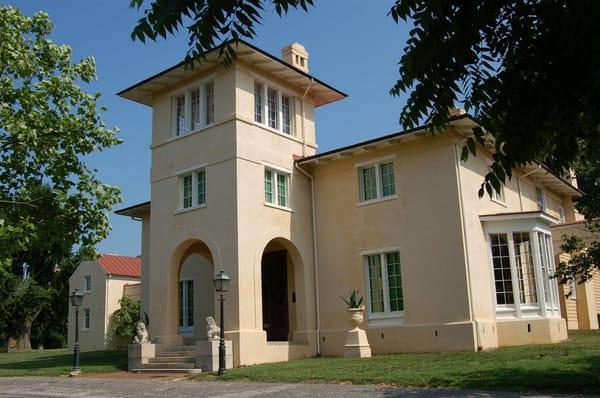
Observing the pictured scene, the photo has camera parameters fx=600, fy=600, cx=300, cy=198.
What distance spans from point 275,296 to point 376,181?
5.90m

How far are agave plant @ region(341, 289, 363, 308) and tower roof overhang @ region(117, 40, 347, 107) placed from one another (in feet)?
25.5

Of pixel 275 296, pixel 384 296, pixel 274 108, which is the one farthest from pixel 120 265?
pixel 384 296

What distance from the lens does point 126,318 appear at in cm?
3650

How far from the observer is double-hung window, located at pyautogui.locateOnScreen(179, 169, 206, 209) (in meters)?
20.6

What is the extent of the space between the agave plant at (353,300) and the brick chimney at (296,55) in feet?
30.0

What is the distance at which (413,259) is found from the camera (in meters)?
19.1

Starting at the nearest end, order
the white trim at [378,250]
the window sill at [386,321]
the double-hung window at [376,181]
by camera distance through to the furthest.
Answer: the window sill at [386,321], the white trim at [378,250], the double-hung window at [376,181]

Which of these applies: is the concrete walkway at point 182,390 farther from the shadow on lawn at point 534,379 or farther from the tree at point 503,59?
the tree at point 503,59

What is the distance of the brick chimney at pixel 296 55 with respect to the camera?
23439 millimetres

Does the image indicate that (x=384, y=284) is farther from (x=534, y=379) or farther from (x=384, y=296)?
(x=534, y=379)

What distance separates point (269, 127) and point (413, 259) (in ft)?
22.0

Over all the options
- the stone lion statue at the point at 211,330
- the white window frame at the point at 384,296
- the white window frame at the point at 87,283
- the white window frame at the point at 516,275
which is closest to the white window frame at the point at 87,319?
the white window frame at the point at 87,283

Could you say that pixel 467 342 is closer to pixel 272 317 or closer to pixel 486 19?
pixel 272 317

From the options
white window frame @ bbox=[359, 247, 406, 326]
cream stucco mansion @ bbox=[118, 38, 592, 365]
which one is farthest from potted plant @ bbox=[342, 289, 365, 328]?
cream stucco mansion @ bbox=[118, 38, 592, 365]
